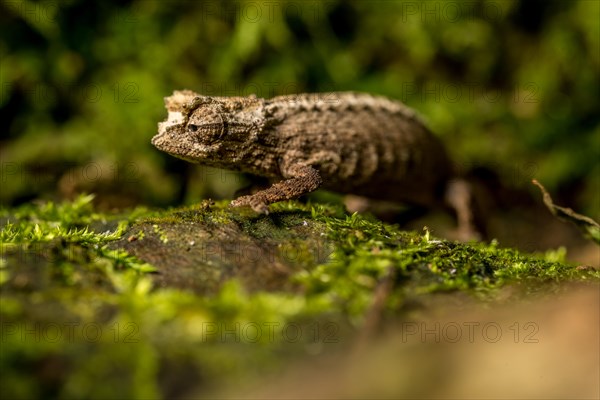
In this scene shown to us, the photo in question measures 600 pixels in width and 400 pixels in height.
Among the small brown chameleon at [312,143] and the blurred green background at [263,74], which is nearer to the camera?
the small brown chameleon at [312,143]

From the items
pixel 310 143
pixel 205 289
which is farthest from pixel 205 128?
pixel 205 289

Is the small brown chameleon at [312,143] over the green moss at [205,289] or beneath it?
over

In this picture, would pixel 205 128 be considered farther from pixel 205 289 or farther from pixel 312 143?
pixel 205 289

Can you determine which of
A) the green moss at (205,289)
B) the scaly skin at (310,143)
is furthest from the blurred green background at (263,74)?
the green moss at (205,289)

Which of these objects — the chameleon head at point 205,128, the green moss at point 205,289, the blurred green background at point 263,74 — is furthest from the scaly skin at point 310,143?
the blurred green background at point 263,74

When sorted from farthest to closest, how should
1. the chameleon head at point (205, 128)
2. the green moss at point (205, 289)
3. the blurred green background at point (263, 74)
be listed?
the blurred green background at point (263, 74) < the chameleon head at point (205, 128) < the green moss at point (205, 289)

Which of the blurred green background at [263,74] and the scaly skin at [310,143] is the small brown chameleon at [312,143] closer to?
the scaly skin at [310,143]

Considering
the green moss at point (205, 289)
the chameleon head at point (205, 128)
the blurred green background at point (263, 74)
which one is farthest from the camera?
the blurred green background at point (263, 74)

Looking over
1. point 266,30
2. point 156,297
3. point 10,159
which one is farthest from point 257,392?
point 10,159

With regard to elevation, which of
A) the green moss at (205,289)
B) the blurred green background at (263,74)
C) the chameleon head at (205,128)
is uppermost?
the blurred green background at (263,74)
